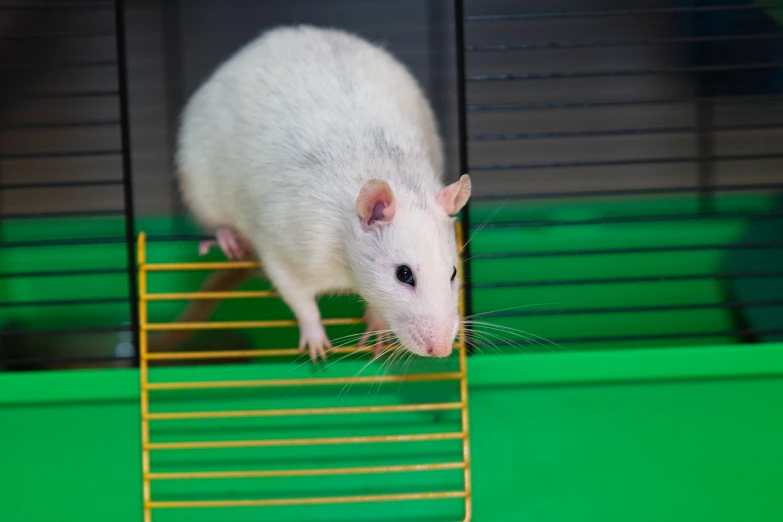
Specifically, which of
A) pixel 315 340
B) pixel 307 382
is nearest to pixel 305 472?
pixel 307 382

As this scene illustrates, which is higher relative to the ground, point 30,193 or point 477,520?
point 30,193

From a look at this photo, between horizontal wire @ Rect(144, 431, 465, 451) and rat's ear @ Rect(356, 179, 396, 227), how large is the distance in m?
0.50

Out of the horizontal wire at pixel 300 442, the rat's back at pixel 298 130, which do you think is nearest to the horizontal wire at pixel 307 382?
the horizontal wire at pixel 300 442

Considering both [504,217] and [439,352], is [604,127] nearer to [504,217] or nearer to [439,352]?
[504,217]

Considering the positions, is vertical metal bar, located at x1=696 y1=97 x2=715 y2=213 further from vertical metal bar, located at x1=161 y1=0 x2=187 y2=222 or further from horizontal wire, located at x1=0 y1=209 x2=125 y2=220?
horizontal wire, located at x1=0 y1=209 x2=125 y2=220

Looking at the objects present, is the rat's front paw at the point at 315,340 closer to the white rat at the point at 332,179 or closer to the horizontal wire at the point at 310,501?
the white rat at the point at 332,179

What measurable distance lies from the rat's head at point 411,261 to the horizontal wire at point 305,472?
0.37 m

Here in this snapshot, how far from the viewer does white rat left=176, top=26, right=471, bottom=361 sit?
1.55 meters

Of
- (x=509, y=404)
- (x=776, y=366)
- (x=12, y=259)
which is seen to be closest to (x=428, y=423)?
(x=509, y=404)

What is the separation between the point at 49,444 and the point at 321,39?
120 centimetres

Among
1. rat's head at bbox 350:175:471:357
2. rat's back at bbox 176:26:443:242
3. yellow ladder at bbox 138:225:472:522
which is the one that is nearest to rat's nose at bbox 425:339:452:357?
rat's head at bbox 350:175:471:357

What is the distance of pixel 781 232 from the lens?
2961 millimetres

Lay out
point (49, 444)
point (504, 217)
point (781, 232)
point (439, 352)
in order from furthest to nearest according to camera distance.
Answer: point (504, 217)
point (781, 232)
point (49, 444)
point (439, 352)

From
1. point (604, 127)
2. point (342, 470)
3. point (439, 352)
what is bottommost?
point (342, 470)
